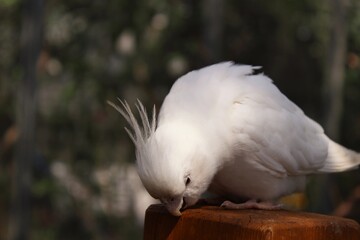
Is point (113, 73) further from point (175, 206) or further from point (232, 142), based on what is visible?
point (175, 206)

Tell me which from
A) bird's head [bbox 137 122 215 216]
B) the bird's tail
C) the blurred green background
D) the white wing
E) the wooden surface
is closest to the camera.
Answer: the wooden surface

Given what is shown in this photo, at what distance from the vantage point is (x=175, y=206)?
226 centimetres

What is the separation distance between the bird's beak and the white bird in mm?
112

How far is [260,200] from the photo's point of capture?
3.07 metres

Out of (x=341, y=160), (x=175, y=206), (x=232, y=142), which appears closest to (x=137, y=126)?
(x=175, y=206)

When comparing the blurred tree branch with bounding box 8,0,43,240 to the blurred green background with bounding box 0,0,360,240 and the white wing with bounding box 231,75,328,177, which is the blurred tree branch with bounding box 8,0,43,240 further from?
the white wing with bounding box 231,75,328,177

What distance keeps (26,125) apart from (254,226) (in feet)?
14.6

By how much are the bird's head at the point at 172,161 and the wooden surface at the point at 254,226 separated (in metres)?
0.16

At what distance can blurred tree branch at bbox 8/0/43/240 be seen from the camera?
5914mm

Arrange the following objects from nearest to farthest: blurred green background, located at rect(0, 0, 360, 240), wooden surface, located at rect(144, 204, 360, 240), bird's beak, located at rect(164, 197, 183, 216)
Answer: wooden surface, located at rect(144, 204, 360, 240) → bird's beak, located at rect(164, 197, 183, 216) → blurred green background, located at rect(0, 0, 360, 240)

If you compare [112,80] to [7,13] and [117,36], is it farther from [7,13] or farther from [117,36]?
[7,13]

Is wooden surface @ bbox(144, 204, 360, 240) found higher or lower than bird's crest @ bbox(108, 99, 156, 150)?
lower

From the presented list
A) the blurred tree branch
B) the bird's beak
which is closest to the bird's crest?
the bird's beak

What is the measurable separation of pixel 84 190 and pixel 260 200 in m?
5.03
